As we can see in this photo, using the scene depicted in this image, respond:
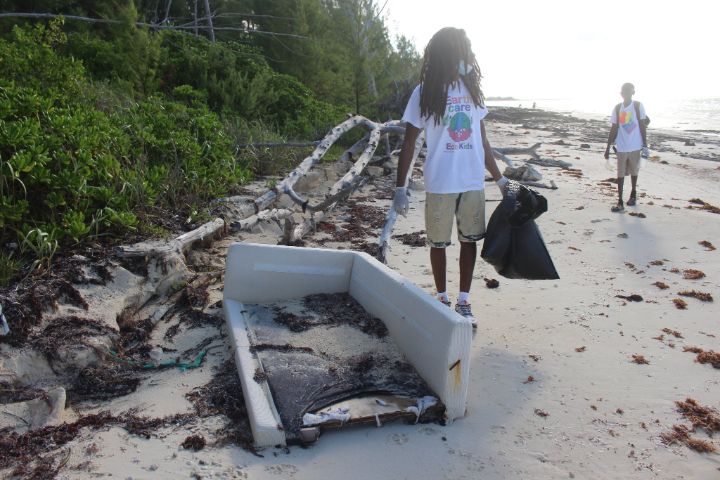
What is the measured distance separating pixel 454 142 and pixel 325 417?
6.20 feet

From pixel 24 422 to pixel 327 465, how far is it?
57.2 inches

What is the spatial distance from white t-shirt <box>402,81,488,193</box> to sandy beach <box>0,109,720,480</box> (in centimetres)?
106

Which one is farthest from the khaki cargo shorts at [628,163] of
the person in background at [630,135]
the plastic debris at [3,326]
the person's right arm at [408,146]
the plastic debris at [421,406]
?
the plastic debris at [3,326]

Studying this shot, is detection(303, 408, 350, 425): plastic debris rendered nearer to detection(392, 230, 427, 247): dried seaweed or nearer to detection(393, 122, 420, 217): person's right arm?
detection(393, 122, 420, 217): person's right arm

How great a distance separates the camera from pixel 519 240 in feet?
11.5

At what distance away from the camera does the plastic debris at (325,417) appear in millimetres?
2426

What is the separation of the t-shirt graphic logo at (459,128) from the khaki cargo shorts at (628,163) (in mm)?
5180

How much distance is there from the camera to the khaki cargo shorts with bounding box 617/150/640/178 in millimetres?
Result: 7582

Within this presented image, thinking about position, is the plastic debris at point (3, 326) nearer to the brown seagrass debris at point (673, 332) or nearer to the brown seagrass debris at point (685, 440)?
the brown seagrass debris at point (685, 440)

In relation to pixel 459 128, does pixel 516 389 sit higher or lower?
lower

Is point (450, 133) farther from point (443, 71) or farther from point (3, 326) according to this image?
point (3, 326)

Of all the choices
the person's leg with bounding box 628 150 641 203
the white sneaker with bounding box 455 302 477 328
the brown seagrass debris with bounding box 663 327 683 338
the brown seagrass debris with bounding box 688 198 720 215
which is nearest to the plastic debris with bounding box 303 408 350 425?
the white sneaker with bounding box 455 302 477 328

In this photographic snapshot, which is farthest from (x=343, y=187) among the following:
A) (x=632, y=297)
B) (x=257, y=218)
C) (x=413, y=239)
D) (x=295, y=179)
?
(x=632, y=297)

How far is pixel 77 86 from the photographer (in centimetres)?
629
